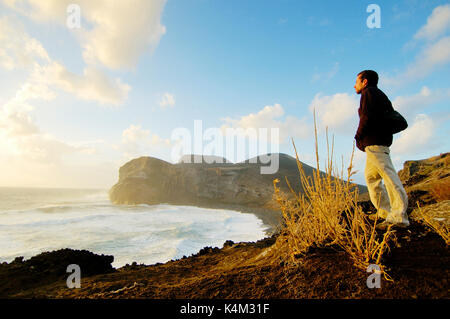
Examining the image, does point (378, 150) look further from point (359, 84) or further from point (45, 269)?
point (45, 269)

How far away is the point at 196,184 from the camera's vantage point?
4103 centimetres

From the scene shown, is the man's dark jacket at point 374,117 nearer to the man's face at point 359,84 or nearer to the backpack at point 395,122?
the backpack at point 395,122

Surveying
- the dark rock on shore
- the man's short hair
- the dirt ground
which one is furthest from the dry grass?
the dark rock on shore

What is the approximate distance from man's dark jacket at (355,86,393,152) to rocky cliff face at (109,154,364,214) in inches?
1246

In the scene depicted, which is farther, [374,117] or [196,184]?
[196,184]

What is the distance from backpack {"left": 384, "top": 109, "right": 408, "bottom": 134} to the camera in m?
2.54

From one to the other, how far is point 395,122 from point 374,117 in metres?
0.25

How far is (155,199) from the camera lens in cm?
3897

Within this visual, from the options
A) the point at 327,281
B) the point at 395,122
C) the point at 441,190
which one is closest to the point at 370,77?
the point at 395,122

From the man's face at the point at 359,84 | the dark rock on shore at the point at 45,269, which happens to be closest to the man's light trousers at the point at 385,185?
the man's face at the point at 359,84

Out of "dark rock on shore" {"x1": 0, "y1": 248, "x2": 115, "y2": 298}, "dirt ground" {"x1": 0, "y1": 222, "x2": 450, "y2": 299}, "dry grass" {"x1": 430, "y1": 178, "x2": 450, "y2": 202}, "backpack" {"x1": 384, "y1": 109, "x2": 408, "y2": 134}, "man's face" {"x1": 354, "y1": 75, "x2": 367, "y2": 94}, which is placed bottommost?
"dark rock on shore" {"x1": 0, "y1": 248, "x2": 115, "y2": 298}

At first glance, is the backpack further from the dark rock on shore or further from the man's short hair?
the dark rock on shore

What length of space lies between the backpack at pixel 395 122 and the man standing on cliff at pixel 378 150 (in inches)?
2.0
